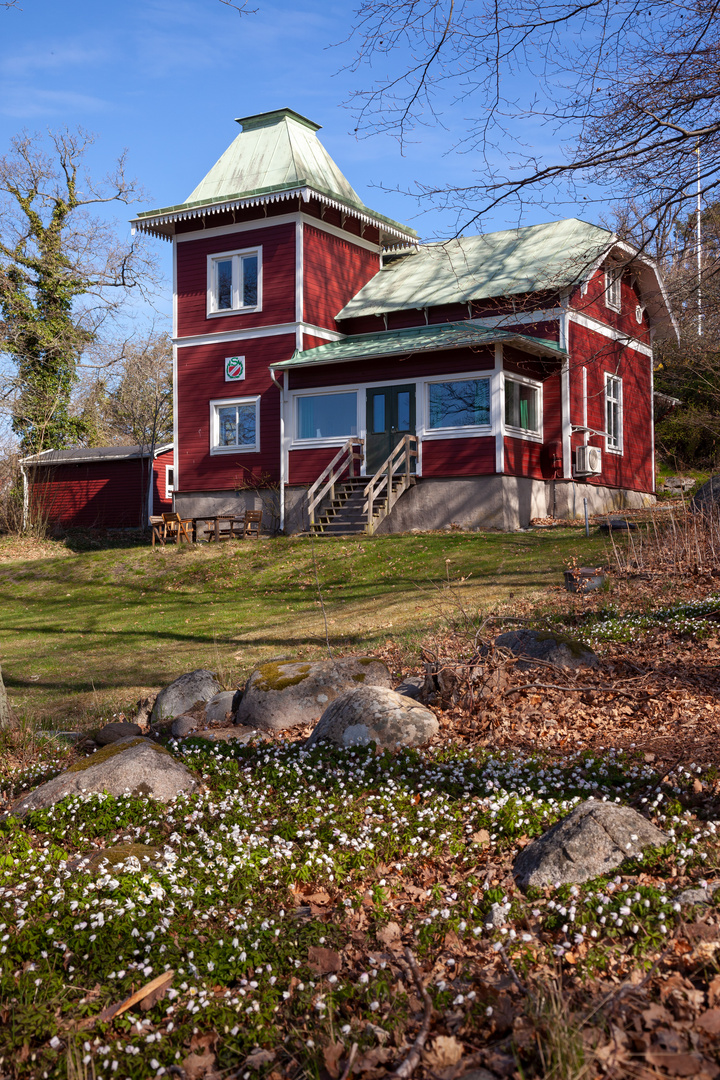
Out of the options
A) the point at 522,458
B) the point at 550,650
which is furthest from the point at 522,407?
the point at 550,650

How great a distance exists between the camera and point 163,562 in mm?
21406

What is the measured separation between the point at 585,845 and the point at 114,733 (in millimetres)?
4805

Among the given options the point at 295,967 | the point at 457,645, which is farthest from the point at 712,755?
the point at 457,645

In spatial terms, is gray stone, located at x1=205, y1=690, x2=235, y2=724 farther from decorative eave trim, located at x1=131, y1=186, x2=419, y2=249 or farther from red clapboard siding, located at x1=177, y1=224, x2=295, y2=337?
decorative eave trim, located at x1=131, y1=186, x2=419, y2=249

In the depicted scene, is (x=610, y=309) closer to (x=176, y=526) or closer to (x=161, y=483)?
(x=176, y=526)

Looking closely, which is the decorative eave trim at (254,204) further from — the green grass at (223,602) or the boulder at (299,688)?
the boulder at (299,688)

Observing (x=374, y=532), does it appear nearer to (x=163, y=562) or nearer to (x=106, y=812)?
(x=163, y=562)

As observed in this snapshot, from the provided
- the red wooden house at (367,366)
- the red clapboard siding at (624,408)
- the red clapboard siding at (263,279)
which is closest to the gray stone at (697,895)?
the red wooden house at (367,366)

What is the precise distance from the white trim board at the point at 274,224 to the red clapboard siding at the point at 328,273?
0.13 m

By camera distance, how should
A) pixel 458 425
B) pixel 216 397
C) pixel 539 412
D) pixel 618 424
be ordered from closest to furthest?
pixel 458 425, pixel 539 412, pixel 216 397, pixel 618 424

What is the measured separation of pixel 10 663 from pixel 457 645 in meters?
7.24

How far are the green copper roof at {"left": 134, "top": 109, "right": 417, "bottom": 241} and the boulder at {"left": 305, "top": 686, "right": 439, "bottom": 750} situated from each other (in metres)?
19.2

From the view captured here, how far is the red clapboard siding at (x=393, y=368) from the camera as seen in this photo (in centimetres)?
2117

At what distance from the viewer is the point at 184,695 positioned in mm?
8695
